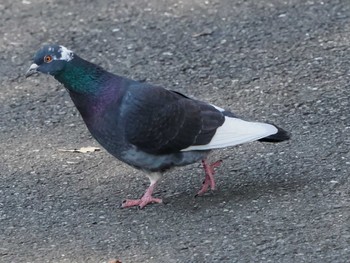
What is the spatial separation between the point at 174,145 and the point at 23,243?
0.97 metres

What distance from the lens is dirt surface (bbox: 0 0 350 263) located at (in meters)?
5.05

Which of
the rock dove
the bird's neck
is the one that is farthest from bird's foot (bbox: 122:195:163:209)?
the bird's neck

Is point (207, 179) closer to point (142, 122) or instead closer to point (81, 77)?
point (142, 122)

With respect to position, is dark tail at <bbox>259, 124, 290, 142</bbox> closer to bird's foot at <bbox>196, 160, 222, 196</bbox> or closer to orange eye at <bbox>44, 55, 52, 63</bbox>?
bird's foot at <bbox>196, 160, 222, 196</bbox>

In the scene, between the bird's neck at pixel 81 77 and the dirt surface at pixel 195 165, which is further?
the bird's neck at pixel 81 77

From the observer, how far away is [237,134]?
5496 mm

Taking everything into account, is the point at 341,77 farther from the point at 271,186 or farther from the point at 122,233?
the point at 122,233

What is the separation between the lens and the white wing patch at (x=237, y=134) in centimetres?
545

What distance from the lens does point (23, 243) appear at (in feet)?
17.0

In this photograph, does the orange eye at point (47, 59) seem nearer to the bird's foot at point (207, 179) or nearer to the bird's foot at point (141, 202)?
the bird's foot at point (141, 202)

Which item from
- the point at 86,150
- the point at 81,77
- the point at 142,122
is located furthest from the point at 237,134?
the point at 86,150

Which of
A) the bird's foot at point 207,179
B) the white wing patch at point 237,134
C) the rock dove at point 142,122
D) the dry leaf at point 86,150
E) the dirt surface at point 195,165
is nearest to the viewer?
the dirt surface at point 195,165

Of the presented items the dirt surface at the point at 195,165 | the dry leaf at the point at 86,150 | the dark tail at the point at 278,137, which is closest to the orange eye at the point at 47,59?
the dirt surface at the point at 195,165

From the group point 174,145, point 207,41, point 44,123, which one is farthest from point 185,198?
point 207,41
